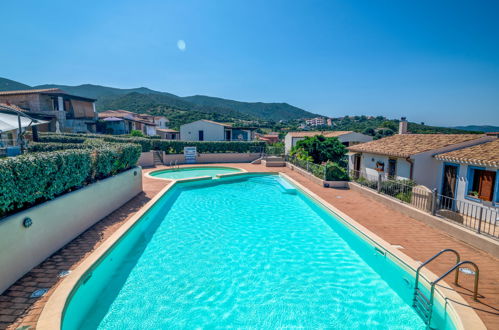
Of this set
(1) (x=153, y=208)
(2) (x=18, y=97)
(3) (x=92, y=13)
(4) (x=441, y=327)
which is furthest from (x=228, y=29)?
(2) (x=18, y=97)

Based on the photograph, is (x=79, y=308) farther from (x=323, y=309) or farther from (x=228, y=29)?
(x=228, y=29)

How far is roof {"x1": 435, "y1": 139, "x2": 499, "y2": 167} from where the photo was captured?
28.8 feet

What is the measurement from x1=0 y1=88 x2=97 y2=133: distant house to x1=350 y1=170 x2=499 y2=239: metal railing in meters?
31.5

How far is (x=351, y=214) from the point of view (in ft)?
28.4

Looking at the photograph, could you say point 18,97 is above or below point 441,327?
above

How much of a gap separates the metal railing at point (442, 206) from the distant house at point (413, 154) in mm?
1680

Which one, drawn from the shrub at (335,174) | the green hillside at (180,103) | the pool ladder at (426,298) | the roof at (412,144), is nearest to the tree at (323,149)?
the roof at (412,144)

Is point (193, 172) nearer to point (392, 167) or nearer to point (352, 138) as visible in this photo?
point (392, 167)

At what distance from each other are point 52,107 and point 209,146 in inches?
771

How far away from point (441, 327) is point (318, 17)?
18.0 meters

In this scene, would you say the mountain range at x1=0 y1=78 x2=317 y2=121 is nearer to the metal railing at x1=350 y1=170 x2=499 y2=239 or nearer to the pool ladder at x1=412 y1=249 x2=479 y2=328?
the metal railing at x1=350 y1=170 x2=499 y2=239

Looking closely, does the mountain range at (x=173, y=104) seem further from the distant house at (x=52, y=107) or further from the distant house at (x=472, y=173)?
the distant house at (x=472, y=173)

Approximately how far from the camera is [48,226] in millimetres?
5320

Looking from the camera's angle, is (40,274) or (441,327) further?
(40,274)
